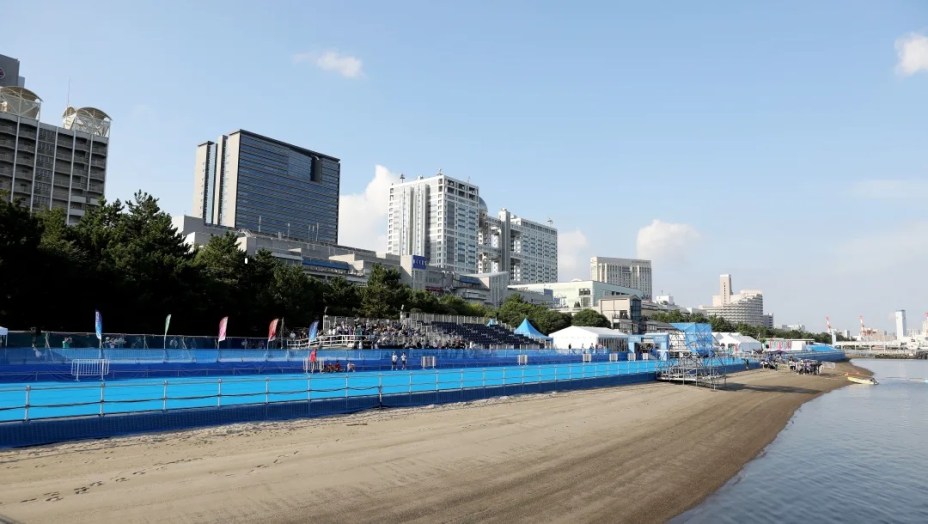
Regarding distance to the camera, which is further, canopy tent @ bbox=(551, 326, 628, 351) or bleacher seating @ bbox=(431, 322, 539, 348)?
canopy tent @ bbox=(551, 326, 628, 351)

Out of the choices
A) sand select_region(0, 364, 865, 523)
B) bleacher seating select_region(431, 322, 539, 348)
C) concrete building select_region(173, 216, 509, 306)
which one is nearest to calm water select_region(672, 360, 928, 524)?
Result: sand select_region(0, 364, 865, 523)

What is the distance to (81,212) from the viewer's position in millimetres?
123125

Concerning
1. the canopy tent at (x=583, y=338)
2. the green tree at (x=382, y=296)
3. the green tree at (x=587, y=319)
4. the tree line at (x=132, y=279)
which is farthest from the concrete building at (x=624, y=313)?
the tree line at (x=132, y=279)

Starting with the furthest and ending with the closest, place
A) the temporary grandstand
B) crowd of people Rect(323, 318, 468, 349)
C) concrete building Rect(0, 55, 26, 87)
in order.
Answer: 1. concrete building Rect(0, 55, 26, 87)
2. crowd of people Rect(323, 318, 468, 349)
3. the temporary grandstand

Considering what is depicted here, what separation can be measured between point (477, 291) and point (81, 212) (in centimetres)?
11574

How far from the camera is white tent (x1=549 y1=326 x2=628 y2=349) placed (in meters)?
74.5

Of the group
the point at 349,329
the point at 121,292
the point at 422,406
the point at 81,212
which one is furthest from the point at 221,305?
the point at 81,212

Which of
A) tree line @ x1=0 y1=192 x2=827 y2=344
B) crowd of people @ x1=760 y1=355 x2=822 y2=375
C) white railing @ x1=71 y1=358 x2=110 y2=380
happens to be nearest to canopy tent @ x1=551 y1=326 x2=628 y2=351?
crowd of people @ x1=760 y1=355 x2=822 y2=375

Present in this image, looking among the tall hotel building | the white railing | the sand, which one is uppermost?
the tall hotel building

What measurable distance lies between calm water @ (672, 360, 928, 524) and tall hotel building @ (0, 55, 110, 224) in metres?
124

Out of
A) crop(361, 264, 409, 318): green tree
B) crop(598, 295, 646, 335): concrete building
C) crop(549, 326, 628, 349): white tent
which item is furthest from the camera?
crop(598, 295, 646, 335): concrete building

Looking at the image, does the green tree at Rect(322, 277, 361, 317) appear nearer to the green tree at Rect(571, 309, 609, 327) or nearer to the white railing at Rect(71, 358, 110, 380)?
the white railing at Rect(71, 358, 110, 380)

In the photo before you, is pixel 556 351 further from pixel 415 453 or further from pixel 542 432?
pixel 415 453

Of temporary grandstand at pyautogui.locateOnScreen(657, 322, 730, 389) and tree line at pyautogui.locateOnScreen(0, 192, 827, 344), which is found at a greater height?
tree line at pyautogui.locateOnScreen(0, 192, 827, 344)
